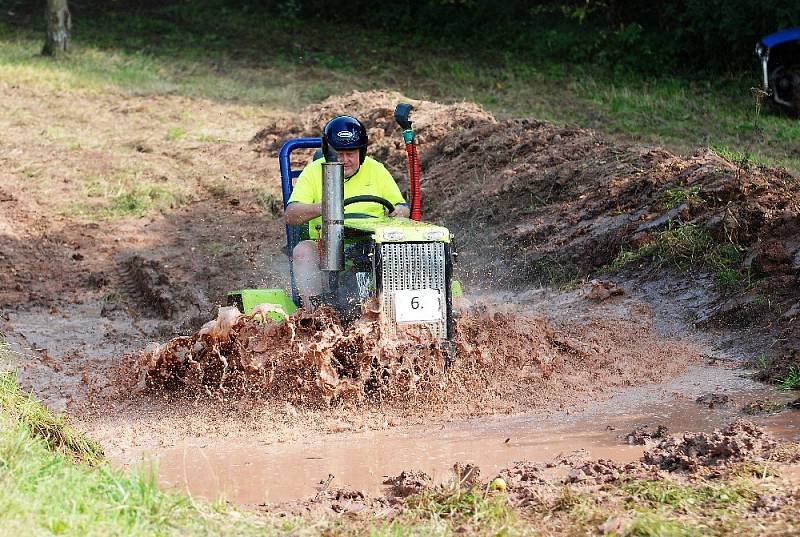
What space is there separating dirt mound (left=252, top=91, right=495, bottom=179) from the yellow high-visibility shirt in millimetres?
5489

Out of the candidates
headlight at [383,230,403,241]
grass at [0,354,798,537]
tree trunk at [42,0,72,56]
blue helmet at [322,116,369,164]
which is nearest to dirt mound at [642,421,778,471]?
grass at [0,354,798,537]

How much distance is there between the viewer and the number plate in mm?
6777

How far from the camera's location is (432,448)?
19.8 ft

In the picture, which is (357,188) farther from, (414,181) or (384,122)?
(384,122)

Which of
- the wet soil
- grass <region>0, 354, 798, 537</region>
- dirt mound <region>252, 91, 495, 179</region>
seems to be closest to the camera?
grass <region>0, 354, 798, 537</region>

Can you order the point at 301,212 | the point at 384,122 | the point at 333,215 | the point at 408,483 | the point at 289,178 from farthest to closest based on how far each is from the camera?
the point at 384,122 → the point at 289,178 → the point at 301,212 → the point at 333,215 → the point at 408,483

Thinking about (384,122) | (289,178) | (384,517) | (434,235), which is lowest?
(384,517)

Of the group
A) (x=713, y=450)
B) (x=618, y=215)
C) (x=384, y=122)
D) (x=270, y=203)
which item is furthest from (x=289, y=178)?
(x=384, y=122)

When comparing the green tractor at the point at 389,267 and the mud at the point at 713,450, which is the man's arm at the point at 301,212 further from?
the mud at the point at 713,450

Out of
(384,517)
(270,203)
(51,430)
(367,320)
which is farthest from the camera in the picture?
(270,203)

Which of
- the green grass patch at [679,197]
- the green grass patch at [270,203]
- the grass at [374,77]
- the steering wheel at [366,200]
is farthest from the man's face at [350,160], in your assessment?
the grass at [374,77]

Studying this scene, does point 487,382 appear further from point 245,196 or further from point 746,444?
point 245,196

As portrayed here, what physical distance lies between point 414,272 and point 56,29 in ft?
50.6

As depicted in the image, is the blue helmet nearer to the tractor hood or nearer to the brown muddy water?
the tractor hood
